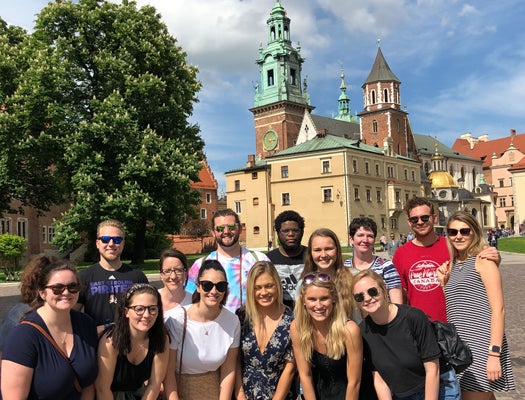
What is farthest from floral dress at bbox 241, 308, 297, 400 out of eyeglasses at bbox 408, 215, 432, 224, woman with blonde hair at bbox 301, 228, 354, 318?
eyeglasses at bbox 408, 215, 432, 224

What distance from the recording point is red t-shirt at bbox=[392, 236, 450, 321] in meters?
4.91

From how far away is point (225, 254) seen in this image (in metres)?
5.32

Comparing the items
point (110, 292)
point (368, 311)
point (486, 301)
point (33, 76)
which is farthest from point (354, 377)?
point (33, 76)

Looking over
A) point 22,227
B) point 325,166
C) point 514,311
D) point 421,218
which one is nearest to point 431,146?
point 325,166

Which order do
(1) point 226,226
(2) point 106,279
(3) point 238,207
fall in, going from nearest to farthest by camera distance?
(2) point 106,279
(1) point 226,226
(3) point 238,207

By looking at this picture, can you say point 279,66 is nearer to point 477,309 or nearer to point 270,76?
point 270,76

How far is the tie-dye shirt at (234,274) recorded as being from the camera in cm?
514

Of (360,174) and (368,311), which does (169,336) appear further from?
(360,174)

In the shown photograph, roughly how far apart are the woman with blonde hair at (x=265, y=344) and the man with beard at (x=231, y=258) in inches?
31.5

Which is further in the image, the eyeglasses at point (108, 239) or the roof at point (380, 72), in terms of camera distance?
the roof at point (380, 72)

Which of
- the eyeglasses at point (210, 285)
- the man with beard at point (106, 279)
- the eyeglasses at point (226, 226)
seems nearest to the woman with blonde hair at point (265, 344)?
the eyeglasses at point (210, 285)

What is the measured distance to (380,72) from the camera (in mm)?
84188

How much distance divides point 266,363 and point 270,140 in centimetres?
7704

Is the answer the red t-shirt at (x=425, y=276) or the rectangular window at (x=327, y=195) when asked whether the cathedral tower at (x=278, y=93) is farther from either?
the red t-shirt at (x=425, y=276)
